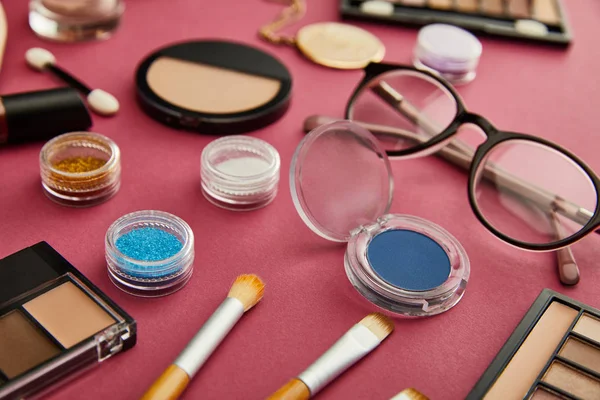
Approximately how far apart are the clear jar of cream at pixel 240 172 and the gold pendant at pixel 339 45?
0.31 metres

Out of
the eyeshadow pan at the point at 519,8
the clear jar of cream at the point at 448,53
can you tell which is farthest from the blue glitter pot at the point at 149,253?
the eyeshadow pan at the point at 519,8

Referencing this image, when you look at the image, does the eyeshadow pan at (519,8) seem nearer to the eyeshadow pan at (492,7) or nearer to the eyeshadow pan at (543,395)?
the eyeshadow pan at (492,7)

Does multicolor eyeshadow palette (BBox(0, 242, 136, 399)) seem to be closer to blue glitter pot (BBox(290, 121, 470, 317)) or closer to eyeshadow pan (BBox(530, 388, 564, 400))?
blue glitter pot (BBox(290, 121, 470, 317))

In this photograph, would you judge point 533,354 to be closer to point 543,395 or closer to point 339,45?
point 543,395

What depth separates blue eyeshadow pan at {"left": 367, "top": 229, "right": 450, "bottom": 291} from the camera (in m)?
0.79

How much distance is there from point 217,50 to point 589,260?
62 cm

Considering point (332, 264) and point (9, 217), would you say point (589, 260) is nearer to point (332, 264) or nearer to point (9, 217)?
point (332, 264)

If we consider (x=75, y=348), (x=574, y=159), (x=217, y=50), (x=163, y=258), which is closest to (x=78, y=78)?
(x=217, y=50)

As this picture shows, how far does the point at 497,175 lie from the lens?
950mm

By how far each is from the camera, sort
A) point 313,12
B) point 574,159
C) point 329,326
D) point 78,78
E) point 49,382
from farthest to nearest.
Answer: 1. point 313,12
2. point 78,78
3. point 574,159
4. point 329,326
5. point 49,382

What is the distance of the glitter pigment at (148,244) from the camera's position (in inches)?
30.1

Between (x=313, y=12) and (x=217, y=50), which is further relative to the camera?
(x=313, y=12)

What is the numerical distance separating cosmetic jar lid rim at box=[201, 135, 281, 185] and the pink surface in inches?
1.7

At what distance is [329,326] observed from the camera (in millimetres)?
752
